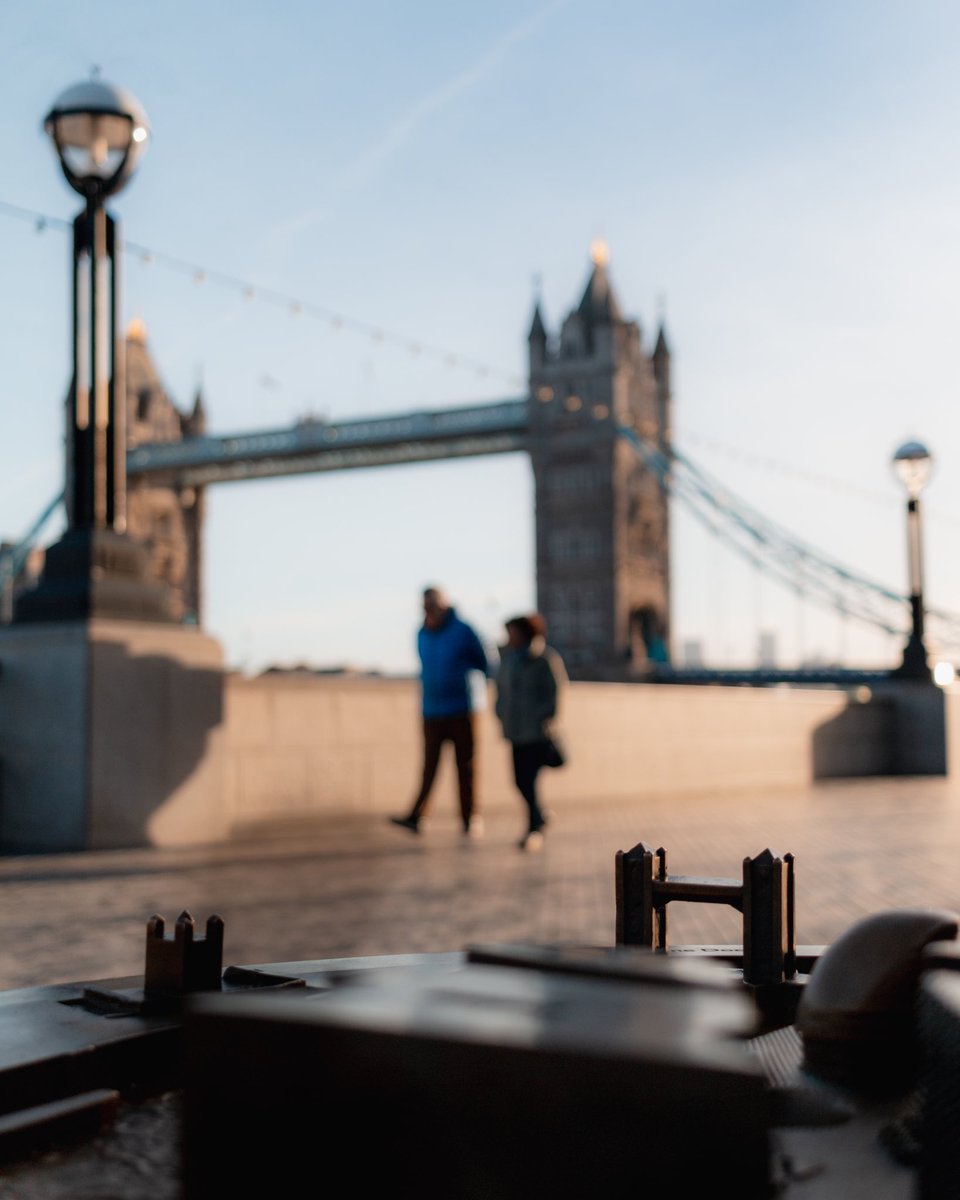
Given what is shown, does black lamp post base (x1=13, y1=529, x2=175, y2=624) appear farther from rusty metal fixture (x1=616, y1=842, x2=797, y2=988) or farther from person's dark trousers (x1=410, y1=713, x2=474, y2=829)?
rusty metal fixture (x1=616, y1=842, x2=797, y2=988)

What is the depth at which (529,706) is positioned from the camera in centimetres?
695

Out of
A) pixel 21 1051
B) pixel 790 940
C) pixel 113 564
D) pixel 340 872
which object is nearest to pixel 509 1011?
pixel 21 1051

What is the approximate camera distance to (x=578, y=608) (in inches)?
2354

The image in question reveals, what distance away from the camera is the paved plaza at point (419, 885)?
3.78 m

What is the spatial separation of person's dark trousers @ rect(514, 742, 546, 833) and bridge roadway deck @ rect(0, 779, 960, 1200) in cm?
20

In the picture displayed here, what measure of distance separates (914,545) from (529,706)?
9.27 meters

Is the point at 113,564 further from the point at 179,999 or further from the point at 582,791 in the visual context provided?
the point at 179,999

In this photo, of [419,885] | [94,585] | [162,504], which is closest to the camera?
[419,885]

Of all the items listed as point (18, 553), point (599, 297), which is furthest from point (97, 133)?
point (599, 297)

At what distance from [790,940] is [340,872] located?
15.6ft

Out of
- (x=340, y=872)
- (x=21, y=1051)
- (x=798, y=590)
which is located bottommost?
(x=340, y=872)

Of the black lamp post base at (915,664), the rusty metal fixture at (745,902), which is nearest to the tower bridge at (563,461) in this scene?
the black lamp post base at (915,664)

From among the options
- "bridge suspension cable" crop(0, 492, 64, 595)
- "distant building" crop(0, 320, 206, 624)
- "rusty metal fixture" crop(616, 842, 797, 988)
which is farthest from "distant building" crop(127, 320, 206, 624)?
"rusty metal fixture" crop(616, 842, 797, 988)

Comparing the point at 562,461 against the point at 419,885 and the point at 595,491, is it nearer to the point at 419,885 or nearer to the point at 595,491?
the point at 595,491
